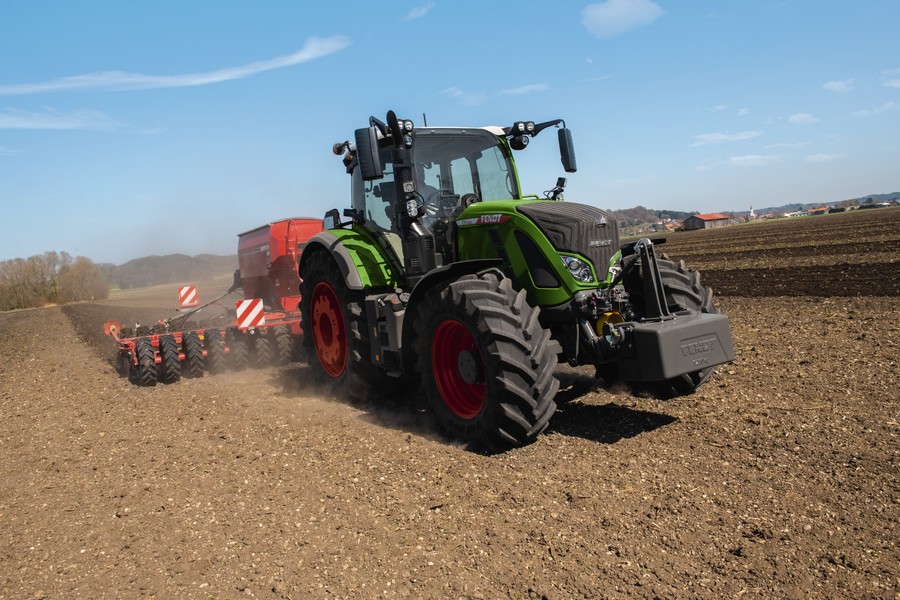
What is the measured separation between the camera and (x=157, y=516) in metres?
4.30

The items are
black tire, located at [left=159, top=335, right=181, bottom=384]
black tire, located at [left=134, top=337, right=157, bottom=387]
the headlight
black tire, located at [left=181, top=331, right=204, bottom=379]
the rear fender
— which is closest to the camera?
the headlight

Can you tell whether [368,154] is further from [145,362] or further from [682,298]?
[145,362]

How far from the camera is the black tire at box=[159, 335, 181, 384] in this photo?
935 centimetres

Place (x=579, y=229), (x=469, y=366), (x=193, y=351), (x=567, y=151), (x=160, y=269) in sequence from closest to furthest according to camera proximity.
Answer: (x=469, y=366) → (x=579, y=229) → (x=567, y=151) → (x=193, y=351) → (x=160, y=269)

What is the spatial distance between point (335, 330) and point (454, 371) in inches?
95.0

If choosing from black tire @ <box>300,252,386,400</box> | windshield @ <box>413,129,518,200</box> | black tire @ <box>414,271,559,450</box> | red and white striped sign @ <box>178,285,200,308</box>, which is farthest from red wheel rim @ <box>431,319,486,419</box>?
red and white striped sign @ <box>178,285,200,308</box>

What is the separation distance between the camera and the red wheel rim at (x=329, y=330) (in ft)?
24.4

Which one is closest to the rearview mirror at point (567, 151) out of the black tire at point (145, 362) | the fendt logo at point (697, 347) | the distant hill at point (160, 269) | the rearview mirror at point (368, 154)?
the rearview mirror at point (368, 154)

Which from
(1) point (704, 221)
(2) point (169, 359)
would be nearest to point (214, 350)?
(2) point (169, 359)

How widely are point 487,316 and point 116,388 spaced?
22.3ft

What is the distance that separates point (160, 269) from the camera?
327 ft

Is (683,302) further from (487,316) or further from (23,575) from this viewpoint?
(23,575)

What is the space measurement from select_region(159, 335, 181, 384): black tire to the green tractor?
3.26m

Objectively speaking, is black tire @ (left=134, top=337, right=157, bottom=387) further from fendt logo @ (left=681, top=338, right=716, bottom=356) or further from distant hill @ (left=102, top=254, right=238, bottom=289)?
distant hill @ (left=102, top=254, right=238, bottom=289)
